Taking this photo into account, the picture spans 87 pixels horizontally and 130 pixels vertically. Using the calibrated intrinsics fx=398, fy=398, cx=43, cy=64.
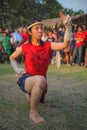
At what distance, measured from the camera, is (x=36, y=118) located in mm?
6020

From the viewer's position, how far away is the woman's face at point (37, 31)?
6508mm

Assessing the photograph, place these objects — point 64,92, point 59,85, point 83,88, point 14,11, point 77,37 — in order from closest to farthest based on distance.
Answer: point 64,92
point 83,88
point 59,85
point 77,37
point 14,11

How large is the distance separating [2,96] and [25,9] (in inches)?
1362

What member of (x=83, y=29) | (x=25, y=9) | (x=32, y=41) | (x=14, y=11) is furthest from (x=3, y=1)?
(x=32, y=41)

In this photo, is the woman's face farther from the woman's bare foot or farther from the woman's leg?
the woman's bare foot

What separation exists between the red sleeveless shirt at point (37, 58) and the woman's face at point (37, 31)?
0.55 ft

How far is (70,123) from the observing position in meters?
5.95

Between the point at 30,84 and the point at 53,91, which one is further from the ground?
the point at 30,84

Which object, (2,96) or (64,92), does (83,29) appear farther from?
(2,96)

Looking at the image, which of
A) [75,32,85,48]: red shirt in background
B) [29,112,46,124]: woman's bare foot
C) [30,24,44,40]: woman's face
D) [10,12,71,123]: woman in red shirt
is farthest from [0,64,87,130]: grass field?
[75,32,85,48]: red shirt in background

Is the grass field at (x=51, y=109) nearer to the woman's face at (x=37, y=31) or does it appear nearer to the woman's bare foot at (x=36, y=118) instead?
the woman's bare foot at (x=36, y=118)

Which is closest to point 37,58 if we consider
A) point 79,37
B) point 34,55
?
point 34,55

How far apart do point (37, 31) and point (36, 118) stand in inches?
57.1

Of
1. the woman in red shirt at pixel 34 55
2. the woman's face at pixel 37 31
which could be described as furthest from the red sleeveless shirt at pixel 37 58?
the woman's face at pixel 37 31
